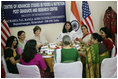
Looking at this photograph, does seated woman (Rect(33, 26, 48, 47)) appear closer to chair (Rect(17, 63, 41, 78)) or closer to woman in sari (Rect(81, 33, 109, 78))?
chair (Rect(17, 63, 41, 78))

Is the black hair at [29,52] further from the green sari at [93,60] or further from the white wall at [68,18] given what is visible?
the white wall at [68,18]

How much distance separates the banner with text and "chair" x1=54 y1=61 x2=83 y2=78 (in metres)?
2.55

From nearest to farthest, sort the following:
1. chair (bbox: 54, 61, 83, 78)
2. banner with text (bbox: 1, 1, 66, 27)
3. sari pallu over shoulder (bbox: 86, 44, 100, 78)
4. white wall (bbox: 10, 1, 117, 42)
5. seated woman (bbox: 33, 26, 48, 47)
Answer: chair (bbox: 54, 61, 83, 78)
sari pallu over shoulder (bbox: 86, 44, 100, 78)
seated woman (bbox: 33, 26, 48, 47)
banner with text (bbox: 1, 1, 66, 27)
white wall (bbox: 10, 1, 117, 42)

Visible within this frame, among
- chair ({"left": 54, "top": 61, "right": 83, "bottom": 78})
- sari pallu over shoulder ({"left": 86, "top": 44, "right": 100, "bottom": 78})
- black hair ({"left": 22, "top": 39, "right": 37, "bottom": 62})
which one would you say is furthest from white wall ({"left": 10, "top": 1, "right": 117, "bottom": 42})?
chair ({"left": 54, "top": 61, "right": 83, "bottom": 78})

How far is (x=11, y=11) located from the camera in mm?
4098

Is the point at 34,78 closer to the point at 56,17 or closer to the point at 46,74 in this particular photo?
the point at 46,74

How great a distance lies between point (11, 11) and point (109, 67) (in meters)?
3.01

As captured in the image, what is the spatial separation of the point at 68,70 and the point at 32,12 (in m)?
2.67

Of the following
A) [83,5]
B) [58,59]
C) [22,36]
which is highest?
[83,5]

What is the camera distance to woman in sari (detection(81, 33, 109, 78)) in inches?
97.3

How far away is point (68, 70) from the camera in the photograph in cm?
216

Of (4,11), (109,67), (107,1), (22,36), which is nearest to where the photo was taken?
(109,67)

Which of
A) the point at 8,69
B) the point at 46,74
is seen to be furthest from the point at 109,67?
the point at 8,69

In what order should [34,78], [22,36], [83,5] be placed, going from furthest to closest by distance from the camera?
[83,5] → [22,36] → [34,78]
